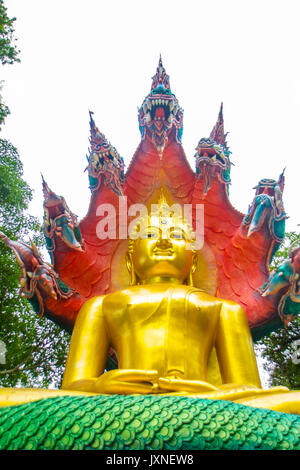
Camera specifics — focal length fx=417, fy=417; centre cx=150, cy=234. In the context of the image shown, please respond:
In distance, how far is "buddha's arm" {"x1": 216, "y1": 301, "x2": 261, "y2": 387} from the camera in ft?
11.5

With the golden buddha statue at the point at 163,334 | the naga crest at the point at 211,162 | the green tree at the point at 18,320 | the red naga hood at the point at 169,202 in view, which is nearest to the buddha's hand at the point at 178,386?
the golden buddha statue at the point at 163,334

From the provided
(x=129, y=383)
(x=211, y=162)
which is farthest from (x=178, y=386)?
(x=211, y=162)

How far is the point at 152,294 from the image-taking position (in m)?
3.82

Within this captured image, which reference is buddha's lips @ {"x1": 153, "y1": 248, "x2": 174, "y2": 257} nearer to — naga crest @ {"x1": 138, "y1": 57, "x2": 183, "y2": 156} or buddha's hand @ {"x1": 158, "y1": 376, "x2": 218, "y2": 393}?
naga crest @ {"x1": 138, "y1": 57, "x2": 183, "y2": 156}

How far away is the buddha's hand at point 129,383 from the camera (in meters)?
2.66

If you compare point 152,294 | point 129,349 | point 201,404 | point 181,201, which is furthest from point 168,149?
point 201,404

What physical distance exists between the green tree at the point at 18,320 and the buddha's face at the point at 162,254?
389cm

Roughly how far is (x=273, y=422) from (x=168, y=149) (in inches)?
149

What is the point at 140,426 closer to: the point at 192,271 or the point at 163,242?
the point at 163,242

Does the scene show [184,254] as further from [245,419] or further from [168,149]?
[245,419]

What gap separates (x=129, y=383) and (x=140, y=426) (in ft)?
3.59

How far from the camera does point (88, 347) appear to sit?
146 inches

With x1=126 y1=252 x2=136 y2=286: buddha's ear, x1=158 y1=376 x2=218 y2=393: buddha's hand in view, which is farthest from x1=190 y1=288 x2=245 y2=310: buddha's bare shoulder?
x1=158 y1=376 x2=218 y2=393: buddha's hand

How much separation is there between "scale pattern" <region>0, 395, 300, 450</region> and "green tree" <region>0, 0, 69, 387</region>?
5959 mm
